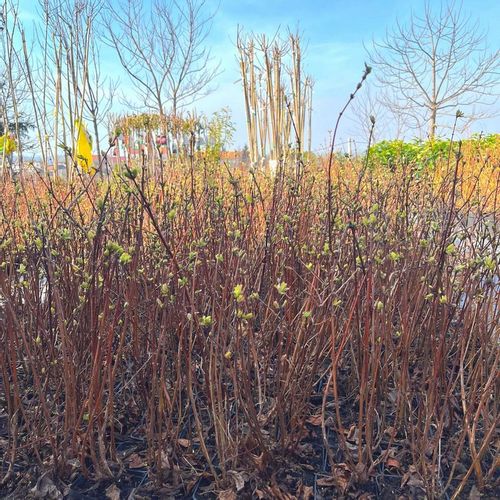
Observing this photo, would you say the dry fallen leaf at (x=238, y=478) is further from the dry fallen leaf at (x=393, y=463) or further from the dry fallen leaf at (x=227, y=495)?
the dry fallen leaf at (x=393, y=463)

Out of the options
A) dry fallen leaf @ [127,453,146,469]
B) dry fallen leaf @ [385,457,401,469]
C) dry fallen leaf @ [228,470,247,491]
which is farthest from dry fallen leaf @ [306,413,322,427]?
dry fallen leaf @ [127,453,146,469]

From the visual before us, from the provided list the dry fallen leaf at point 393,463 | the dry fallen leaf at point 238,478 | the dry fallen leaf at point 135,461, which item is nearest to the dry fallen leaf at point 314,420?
the dry fallen leaf at point 393,463

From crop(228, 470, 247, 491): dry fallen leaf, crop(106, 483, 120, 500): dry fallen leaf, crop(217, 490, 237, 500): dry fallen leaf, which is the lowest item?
crop(106, 483, 120, 500): dry fallen leaf

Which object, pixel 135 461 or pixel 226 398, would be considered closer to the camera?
pixel 226 398

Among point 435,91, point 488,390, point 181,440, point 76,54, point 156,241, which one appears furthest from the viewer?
point 435,91

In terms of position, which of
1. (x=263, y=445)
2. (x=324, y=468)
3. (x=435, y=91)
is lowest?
(x=324, y=468)

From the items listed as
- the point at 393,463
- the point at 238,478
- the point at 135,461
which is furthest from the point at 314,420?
the point at 135,461

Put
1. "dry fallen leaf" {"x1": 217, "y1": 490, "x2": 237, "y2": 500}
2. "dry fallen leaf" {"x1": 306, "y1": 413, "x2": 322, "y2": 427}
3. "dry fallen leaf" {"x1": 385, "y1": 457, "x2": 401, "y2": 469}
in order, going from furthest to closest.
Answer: "dry fallen leaf" {"x1": 306, "y1": 413, "x2": 322, "y2": 427}, "dry fallen leaf" {"x1": 385, "y1": 457, "x2": 401, "y2": 469}, "dry fallen leaf" {"x1": 217, "y1": 490, "x2": 237, "y2": 500}

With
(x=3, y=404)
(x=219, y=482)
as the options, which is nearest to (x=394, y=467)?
(x=219, y=482)

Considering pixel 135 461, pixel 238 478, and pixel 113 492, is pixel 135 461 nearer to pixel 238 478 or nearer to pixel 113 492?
pixel 113 492

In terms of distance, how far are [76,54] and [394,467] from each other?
7.01 m

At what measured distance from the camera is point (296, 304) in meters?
2.07

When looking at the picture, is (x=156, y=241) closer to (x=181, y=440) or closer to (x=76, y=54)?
(x=181, y=440)

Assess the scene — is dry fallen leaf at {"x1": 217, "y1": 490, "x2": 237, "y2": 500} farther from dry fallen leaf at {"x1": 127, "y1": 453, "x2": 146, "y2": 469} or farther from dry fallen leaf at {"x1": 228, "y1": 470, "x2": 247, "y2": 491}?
dry fallen leaf at {"x1": 127, "y1": 453, "x2": 146, "y2": 469}
